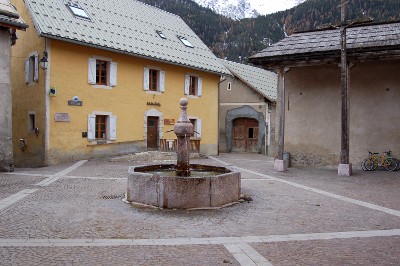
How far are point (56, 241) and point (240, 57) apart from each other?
Result: 4468 centimetres

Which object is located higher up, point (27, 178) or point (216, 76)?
point (216, 76)

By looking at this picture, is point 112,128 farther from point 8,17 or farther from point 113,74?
point 8,17

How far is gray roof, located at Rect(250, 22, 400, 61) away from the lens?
46.7 feet

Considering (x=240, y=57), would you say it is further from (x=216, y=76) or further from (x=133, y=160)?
(x=133, y=160)

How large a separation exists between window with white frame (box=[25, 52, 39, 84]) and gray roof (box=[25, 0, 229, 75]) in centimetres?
192

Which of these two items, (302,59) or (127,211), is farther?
(302,59)

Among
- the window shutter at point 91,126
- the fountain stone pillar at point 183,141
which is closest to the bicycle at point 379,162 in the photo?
the fountain stone pillar at point 183,141

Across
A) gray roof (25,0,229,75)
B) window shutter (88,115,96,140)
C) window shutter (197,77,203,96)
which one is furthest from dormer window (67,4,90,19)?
window shutter (197,77,203,96)

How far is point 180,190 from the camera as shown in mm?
8266

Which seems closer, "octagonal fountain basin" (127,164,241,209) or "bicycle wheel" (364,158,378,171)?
"octagonal fountain basin" (127,164,241,209)

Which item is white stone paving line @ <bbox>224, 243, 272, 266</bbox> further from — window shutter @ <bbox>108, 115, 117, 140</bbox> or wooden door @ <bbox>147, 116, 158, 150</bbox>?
wooden door @ <bbox>147, 116, 158, 150</bbox>

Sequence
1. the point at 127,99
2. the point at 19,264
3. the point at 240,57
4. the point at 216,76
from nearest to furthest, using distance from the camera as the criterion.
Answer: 1. the point at 19,264
2. the point at 127,99
3. the point at 216,76
4. the point at 240,57

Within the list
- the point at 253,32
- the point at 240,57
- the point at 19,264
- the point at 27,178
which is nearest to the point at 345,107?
the point at 27,178

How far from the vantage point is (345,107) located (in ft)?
47.7
